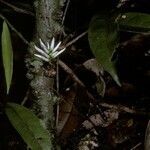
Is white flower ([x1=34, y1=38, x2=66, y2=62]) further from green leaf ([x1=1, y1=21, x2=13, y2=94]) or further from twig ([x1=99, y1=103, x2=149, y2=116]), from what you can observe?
twig ([x1=99, y1=103, x2=149, y2=116])

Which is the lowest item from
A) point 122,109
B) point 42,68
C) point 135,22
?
point 122,109

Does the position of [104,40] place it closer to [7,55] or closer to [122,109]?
[7,55]

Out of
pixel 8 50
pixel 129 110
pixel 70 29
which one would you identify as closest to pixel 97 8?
pixel 70 29

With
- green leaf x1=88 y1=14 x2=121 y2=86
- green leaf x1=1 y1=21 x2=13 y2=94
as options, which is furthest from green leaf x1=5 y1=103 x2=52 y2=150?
green leaf x1=88 y1=14 x2=121 y2=86

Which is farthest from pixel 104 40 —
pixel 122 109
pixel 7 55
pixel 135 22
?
pixel 122 109

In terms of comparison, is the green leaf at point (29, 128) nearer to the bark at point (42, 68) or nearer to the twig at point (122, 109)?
the bark at point (42, 68)

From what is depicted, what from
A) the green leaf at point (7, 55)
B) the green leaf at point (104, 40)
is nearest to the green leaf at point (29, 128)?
the green leaf at point (7, 55)
